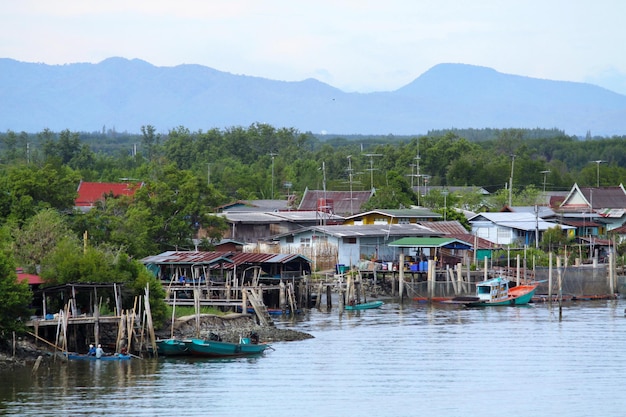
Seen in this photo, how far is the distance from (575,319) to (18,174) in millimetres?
30211

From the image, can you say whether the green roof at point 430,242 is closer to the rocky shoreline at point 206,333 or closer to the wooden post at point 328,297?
the wooden post at point 328,297

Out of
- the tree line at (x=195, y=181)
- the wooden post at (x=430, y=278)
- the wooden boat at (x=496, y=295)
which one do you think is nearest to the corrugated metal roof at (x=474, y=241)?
the tree line at (x=195, y=181)

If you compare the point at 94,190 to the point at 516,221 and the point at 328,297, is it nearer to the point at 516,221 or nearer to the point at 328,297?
the point at 328,297

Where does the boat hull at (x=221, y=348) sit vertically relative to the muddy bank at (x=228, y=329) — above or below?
below

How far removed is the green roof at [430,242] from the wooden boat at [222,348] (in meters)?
25.0

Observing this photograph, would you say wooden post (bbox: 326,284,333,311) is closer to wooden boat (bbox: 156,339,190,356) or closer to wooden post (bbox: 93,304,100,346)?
wooden boat (bbox: 156,339,190,356)

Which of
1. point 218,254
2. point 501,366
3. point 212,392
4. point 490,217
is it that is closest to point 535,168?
point 490,217

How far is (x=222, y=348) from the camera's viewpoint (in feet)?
140

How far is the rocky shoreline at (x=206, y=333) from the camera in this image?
3900 cm

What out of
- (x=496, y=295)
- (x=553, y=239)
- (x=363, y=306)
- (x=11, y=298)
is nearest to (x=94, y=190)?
(x=363, y=306)

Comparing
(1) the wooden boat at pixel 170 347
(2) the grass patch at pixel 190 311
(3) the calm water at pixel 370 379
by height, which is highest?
(2) the grass patch at pixel 190 311

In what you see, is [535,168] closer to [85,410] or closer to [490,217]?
[490,217]

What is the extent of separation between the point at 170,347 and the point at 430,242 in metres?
Result: 28.9

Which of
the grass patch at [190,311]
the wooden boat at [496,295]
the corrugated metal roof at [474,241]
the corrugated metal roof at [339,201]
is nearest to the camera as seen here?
the grass patch at [190,311]
